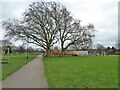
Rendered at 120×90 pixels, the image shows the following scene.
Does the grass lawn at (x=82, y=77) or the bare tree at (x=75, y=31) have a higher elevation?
the bare tree at (x=75, y=31)

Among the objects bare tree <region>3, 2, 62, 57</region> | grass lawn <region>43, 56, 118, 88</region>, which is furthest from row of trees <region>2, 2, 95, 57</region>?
grass lawn <region>43, 56, 118, 88</region>

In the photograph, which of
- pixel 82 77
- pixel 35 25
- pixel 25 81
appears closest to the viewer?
pixel 25 81

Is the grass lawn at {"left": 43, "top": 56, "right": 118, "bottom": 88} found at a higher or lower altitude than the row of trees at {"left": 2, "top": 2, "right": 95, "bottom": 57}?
lower

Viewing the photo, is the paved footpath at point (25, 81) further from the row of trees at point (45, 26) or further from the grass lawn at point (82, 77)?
the row of trees at point (45, 26)

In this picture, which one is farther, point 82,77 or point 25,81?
point 82,77

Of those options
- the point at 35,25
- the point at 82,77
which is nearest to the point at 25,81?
the point at 82,77

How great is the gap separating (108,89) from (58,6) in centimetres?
2664

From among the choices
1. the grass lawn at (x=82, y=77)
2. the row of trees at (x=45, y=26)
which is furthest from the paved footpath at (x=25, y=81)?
the row of trees at (x=45, y=26)

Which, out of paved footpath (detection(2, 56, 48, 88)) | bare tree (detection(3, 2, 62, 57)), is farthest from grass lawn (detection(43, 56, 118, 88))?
bare tree (detection(3, 2, 62, 57))

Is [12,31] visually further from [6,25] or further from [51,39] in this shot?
[51,39]

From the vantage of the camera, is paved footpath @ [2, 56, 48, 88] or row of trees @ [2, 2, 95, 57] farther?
row of trees @ [2, 2, 95, 57]

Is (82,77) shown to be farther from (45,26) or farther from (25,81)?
(45,26)

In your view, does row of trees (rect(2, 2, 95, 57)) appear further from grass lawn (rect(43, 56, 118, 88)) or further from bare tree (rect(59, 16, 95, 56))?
grass lawn (rect(43, 56, 118, 88))

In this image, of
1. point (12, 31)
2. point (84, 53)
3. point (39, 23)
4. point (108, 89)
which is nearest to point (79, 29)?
point (39, 23)
